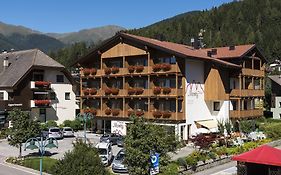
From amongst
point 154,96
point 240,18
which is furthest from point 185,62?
point 240,18

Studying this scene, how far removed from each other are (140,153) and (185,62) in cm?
2434

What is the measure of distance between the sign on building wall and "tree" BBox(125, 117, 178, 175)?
26387mm

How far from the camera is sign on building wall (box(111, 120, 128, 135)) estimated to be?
50781 millimetres

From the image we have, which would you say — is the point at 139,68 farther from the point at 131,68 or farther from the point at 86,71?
the point at 86,71

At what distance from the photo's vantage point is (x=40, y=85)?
58531 mm

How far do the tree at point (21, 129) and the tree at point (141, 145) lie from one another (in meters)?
14.7

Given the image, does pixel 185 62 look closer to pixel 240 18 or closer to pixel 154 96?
pixel 154 96

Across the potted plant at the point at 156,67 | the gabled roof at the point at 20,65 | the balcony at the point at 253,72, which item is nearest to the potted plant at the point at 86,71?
the gabled roof at the point at 20,65

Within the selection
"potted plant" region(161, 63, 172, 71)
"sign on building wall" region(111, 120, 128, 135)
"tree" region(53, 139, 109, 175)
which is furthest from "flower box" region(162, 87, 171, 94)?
"tree" region(53, 139, 109, 175)

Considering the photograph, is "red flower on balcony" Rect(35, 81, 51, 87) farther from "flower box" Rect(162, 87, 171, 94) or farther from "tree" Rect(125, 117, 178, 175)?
"tree" Rect(125, 117, 178, 175)

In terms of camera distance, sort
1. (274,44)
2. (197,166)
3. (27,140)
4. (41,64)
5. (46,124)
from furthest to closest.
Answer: (274,44), (41,64), (46,124), (27,140), (197,166)

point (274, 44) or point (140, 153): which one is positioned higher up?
point (274, 44)

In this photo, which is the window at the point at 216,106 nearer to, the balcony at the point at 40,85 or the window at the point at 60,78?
the balcony at the point at 40,85

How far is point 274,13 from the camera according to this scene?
7721 inches
